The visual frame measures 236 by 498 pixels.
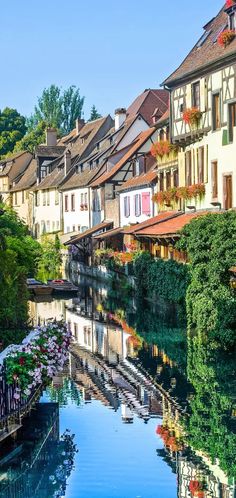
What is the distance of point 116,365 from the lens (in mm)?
27250

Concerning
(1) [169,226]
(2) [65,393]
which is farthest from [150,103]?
(2) [65,393]

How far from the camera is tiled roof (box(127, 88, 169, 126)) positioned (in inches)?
2677

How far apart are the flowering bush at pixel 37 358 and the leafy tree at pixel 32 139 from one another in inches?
3597

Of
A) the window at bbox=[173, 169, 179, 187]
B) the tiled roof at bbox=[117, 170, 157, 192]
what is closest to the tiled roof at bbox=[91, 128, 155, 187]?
the tiled roof at bbox=[117, 170, 157, 192]

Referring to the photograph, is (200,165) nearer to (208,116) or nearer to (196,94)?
(208,116)

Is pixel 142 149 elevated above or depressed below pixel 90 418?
above

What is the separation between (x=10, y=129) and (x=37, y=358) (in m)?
104

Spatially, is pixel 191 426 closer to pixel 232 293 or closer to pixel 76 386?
pixel 76 386

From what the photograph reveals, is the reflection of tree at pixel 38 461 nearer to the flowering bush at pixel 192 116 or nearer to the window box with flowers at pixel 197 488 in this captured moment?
the window box with flowers at pixel 197 488

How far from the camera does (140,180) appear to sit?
5669 cm

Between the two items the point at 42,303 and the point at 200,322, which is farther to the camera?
the point at 42,303

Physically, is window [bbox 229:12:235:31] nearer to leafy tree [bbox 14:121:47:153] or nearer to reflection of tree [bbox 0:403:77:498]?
reflection of tree [bbox 0:403:77:498]

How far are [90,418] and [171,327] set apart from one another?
51.4 feet

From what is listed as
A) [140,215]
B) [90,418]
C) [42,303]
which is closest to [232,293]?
[90,418]
